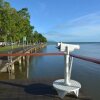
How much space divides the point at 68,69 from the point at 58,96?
2.53 ft

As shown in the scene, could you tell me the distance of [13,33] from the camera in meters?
44.8

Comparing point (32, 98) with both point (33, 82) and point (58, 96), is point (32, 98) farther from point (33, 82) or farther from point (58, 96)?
point (33, 82)

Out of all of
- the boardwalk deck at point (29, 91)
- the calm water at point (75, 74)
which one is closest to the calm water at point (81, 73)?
the calm water at point (75, 74)

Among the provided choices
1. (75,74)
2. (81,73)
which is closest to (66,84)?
(75,74)

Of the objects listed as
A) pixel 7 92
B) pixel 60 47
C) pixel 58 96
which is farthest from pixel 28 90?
pixel 60 47

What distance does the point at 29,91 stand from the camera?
254 inches

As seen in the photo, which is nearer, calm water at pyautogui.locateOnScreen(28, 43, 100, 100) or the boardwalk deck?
the boardwalk deck

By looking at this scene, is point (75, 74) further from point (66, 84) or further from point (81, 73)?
point (66, 84)

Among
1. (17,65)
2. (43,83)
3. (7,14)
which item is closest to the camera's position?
(43,83)

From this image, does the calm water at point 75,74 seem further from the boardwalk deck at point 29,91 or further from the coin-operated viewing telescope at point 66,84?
the coin-operated viewing telescope at point 66,84

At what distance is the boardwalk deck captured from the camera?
19.3 feet

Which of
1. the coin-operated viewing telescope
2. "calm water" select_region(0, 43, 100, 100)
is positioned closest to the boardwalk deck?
the coin-operated viewing telescope

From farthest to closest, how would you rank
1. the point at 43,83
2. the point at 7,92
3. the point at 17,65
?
the point at 17,65
the point at 43,83
the point at 7,92

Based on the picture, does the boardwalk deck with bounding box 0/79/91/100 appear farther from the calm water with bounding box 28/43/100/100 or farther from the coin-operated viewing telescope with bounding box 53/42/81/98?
the calm water with bounding box 28/43/100/100
